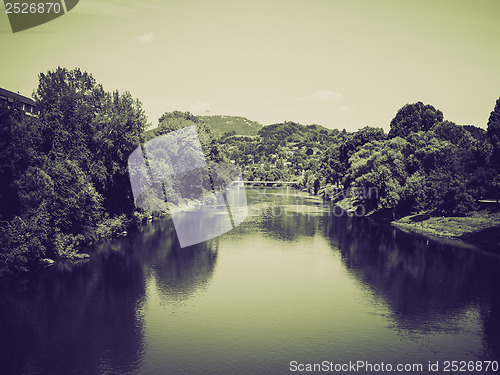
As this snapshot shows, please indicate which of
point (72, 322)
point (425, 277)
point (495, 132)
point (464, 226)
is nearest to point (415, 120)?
point (495, 132)

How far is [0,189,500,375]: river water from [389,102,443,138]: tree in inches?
2499

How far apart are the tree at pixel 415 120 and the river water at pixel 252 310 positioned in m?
63.5

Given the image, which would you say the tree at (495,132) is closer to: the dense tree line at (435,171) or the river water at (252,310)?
the dense tree line at (435,171)

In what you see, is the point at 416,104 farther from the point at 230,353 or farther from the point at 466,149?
the point at 230,353

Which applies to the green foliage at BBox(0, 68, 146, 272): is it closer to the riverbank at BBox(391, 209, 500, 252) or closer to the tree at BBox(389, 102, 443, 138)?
the riverbank at BBox(391, 209, 500, 252)

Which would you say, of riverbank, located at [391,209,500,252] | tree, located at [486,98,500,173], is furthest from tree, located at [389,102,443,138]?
riverbank, located at [391,209,500,252]

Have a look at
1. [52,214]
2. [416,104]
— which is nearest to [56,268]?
[52,214]

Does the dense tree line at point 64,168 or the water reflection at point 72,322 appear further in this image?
the dense tree line at point 64,168

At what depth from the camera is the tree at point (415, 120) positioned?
127750mm

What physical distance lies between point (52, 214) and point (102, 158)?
2144 cm

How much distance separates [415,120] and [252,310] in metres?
105

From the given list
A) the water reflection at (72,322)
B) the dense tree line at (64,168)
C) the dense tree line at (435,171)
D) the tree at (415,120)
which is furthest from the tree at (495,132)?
the dense tree line at (64,168)

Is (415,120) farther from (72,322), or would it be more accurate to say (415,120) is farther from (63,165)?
(72,322)

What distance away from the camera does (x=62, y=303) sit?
4572 cm
